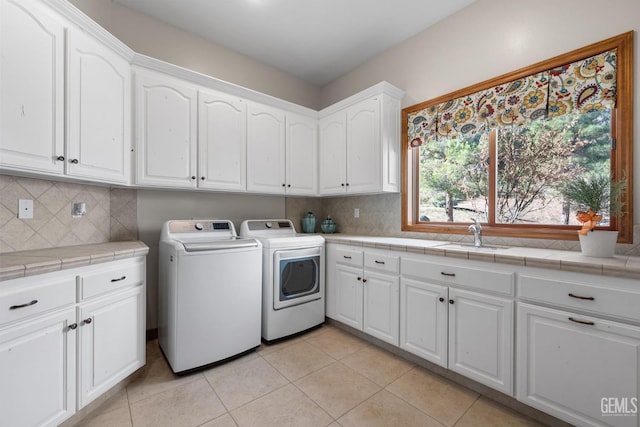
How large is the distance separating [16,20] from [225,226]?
173 cm

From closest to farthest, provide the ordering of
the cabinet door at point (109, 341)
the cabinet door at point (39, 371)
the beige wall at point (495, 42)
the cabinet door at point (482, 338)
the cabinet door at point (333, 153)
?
1. the cabinet door at point (39, 371)
2. the cabinet door at point (109, 341)
3. the cabinet door at point (482, 338)
4. the beige wall at point (495, 42)
5. the cabinet door at point (333, 153)

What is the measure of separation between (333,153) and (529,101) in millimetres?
1779

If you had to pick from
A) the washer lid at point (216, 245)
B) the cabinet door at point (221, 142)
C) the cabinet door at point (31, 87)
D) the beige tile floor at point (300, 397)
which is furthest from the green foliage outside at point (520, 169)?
the cabinet door at point (31, 87)

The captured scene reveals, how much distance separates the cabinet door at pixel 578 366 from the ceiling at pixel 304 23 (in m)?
2.52

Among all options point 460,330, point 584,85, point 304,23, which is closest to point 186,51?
point 304,23

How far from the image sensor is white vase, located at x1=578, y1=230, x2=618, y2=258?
149 centimetres

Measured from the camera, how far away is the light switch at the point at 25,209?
1661 mm

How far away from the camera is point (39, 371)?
1264mm

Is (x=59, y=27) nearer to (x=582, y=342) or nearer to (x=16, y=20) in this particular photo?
(x=16, y=20)

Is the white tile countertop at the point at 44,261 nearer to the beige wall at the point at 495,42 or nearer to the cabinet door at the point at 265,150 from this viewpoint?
the cabinet door at the point at 265,150

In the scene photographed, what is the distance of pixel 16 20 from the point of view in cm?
137

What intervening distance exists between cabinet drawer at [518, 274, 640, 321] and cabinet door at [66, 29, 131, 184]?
2.74m

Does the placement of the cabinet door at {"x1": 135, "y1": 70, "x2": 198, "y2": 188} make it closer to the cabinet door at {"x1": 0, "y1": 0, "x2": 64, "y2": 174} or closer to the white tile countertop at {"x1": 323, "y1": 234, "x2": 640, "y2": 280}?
the cabinet door at {"x1": 0, "y1": 0, "x2": 64, "y2": 174}

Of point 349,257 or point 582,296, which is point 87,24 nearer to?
point 349,257
